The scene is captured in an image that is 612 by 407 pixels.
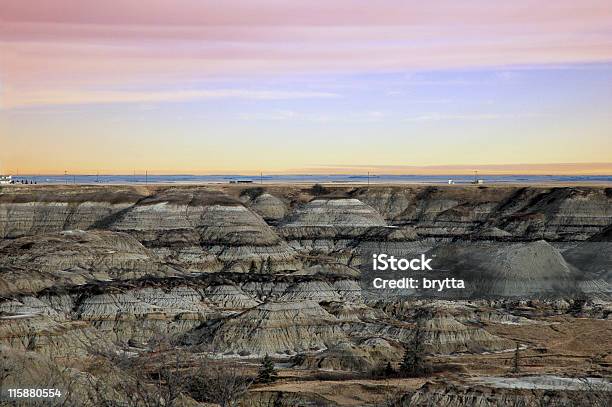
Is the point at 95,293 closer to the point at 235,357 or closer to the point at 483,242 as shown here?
the point at 235,357

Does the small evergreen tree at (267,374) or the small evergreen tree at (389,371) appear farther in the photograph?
the small evergreen tree at (389,371)

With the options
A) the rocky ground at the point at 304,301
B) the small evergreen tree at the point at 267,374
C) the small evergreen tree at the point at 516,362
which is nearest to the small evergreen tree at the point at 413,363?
the rocky ground at the point at 304,301

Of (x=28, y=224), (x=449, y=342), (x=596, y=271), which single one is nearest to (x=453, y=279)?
(x=596, y=271)

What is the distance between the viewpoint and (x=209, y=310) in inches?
4222

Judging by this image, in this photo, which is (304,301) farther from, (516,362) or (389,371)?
(516,362)

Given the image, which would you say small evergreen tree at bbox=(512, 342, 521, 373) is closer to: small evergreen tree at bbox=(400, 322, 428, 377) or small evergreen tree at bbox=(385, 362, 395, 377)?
small evergreen tree at bbox=(400, 322, 428, 377)

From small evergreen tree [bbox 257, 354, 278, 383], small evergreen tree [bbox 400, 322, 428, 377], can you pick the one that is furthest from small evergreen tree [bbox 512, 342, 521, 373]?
small evergreen tree [bbox 257, 354, 278, 383]

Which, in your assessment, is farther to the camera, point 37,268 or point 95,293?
point 37,268

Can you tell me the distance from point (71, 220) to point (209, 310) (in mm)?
78926

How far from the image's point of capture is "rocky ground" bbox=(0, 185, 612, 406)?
250 ft

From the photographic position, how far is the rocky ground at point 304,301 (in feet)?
250

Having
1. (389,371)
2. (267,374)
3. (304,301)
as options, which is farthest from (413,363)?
(304,301)

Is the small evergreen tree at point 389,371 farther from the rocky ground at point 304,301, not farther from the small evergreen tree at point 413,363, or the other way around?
the small evergreen tree at point 413,363

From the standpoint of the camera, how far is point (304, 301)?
10444 cm
